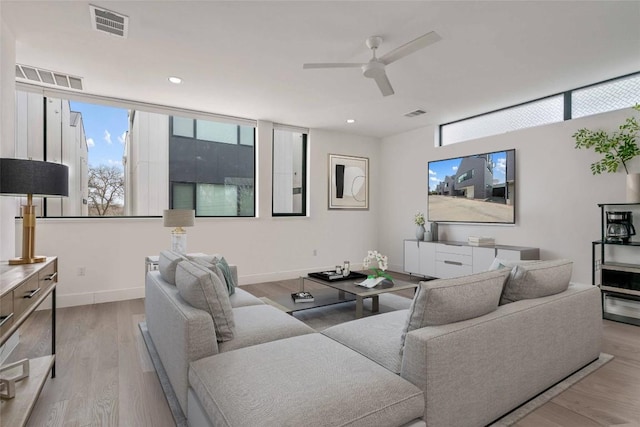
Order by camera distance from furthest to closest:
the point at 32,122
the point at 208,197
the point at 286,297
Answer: the point at 208,197 < the point at 32,122 < the point at 286,297

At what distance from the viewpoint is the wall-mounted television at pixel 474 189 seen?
4.68 meters

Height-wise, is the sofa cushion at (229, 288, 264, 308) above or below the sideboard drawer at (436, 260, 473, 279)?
above

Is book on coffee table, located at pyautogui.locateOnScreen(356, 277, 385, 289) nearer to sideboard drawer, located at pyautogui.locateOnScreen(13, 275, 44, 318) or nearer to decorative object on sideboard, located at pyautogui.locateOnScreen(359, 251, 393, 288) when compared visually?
decorative object on sideboard, located at pyautogui.locateOnScreen(359, 251, 393, 288)

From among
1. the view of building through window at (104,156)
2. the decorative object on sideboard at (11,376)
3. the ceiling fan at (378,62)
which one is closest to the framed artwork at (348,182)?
the ceiling fan at (378,62)

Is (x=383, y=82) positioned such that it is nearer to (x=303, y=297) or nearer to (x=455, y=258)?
(x=303, y=297)

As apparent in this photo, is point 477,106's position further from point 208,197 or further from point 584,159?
point 208,197

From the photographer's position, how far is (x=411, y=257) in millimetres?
5520

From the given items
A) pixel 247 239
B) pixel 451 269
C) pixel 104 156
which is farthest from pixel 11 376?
pixel 451 269

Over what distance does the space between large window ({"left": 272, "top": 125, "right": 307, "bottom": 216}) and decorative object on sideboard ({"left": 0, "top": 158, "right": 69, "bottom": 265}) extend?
3.55 metres

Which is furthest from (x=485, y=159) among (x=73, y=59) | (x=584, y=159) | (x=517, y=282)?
(x=73, y=59)

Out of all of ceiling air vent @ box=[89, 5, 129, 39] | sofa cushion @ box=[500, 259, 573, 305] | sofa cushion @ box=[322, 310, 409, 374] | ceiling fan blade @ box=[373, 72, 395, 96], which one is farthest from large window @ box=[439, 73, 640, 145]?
ceiling air vent @ box=[89, 5, 129, 39]

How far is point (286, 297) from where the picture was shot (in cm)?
363

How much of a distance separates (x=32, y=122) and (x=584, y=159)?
258 inches

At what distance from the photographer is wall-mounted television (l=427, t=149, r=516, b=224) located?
15.3 feet
